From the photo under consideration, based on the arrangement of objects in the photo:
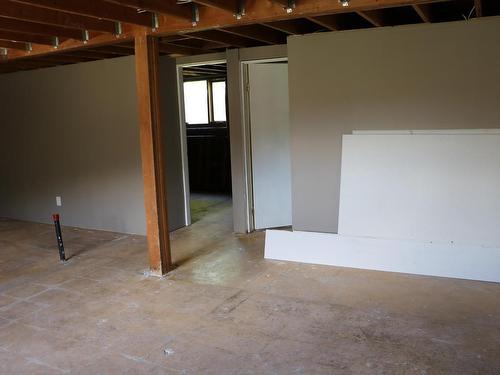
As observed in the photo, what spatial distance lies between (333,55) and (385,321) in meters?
2.72

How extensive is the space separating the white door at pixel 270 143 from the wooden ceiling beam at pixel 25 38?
231 cm

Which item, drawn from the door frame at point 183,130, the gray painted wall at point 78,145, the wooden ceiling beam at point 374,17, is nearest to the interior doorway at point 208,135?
the door frame at point 183,130

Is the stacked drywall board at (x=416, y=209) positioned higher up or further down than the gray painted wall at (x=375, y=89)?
further down

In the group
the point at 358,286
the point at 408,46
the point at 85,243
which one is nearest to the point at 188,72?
the point at 85,243

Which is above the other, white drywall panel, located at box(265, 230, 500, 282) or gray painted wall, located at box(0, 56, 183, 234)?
gray painted wall, located at box(0, 56, 183, 234)

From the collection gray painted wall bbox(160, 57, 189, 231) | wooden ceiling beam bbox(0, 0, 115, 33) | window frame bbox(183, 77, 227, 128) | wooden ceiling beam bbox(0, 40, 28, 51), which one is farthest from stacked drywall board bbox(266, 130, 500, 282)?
window frame bbox(183, 77, 227, 128)

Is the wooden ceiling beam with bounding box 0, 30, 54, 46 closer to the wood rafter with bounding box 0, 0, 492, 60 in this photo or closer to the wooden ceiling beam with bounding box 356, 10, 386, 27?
the wood rafter with bounding box 0, 0, 492, 60

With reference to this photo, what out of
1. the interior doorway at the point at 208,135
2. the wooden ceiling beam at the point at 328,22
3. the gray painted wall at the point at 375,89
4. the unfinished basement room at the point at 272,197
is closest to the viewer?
the unfinished basement room at the point at 272,197

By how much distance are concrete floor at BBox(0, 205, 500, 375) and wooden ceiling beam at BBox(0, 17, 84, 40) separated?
232 centimetres

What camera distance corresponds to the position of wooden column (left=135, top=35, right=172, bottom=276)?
14.5 ft

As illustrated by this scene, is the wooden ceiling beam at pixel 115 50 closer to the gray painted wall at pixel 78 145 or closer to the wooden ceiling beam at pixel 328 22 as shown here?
the gray painted wall at pixel 78 145

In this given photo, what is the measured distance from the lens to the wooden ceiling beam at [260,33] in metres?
4.77

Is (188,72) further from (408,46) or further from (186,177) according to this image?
(408,46)

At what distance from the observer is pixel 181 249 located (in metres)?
5.60
